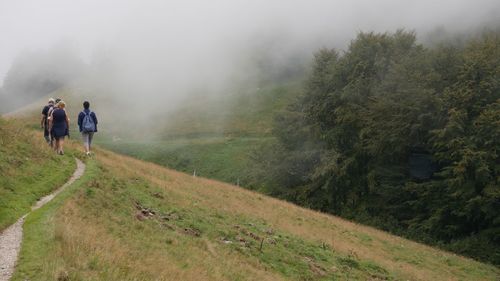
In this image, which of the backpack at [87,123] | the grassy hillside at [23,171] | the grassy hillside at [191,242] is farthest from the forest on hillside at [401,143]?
the grassy hillside at [23,171]

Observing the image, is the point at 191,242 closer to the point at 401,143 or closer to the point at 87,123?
the point at 87,123

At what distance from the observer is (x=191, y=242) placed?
16.7 meters

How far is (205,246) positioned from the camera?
16844 millimetres

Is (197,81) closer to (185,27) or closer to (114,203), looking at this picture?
(185,27)

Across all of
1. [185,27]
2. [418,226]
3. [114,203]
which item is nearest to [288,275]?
[114,203]

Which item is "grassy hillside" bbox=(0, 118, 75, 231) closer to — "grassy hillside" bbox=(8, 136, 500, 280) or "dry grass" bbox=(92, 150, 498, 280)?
"grassy hillside" bbox=(8, 136, 500, 280)

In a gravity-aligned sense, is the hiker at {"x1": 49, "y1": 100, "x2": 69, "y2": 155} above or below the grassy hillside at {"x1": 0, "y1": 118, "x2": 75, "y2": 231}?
above

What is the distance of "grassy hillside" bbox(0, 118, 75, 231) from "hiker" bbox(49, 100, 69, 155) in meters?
0.61

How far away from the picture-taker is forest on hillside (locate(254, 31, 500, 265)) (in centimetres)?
3819

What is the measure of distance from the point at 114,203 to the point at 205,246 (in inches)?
153

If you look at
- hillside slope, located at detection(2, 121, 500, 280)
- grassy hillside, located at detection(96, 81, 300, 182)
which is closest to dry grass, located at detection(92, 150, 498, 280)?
hillside slope, located at detection(2, 121, 500, 280)

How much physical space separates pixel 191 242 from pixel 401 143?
33.0 meters

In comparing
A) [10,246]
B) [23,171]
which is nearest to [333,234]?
[23,171]

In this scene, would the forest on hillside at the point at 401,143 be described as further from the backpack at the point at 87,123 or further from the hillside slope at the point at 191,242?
the backpack at the point at 87,123
